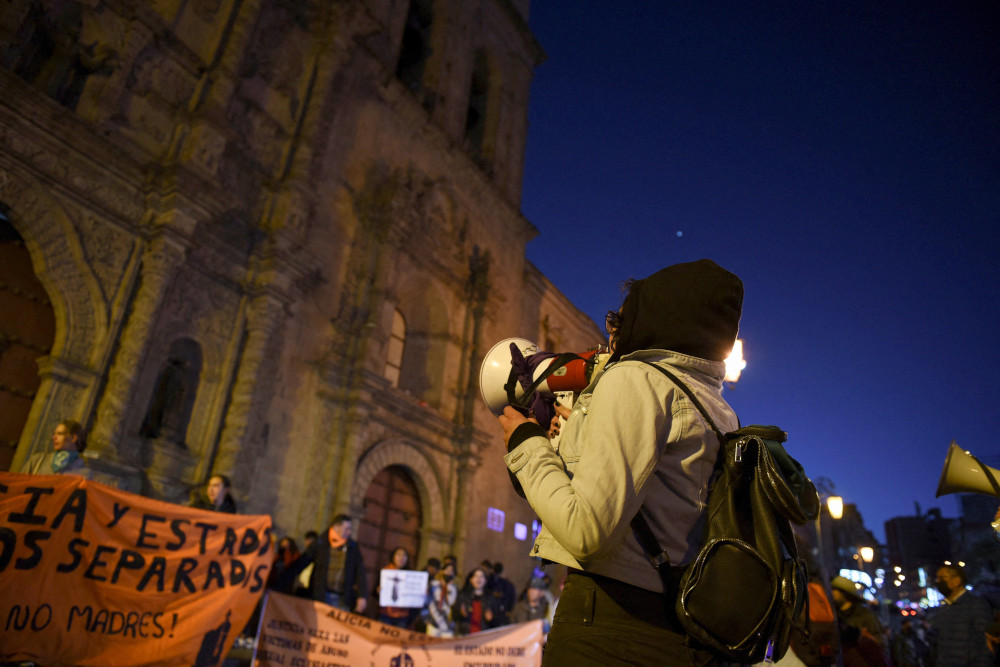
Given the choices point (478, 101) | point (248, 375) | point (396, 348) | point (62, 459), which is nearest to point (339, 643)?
point (62, 459)

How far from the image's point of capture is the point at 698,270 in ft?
5.56

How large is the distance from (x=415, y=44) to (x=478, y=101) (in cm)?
273

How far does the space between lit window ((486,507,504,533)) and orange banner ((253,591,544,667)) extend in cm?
831

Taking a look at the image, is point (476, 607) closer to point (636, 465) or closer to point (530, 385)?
point (530, 385)

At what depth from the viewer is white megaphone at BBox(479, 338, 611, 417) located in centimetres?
195

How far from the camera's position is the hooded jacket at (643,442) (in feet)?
4.41

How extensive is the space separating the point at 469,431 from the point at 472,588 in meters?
4.95

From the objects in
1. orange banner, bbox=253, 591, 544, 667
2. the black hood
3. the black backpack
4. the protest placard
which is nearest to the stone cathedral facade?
the protest placard

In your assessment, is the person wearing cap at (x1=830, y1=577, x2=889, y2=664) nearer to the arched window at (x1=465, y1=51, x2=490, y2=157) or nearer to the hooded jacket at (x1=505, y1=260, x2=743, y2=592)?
the hooded jacket at (x1=505, y1=260, x2=743, y2=592)

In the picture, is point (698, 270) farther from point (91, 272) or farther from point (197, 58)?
point (197, 58)

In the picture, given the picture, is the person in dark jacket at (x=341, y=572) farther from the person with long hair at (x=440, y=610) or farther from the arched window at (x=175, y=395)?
the arched window at (x=175, y=395)

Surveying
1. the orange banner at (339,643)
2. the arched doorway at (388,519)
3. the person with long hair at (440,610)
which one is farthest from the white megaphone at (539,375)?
the arched doorway at (388,519)

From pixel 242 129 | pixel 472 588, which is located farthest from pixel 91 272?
pixel 472 588

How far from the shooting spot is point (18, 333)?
24.7 feet
